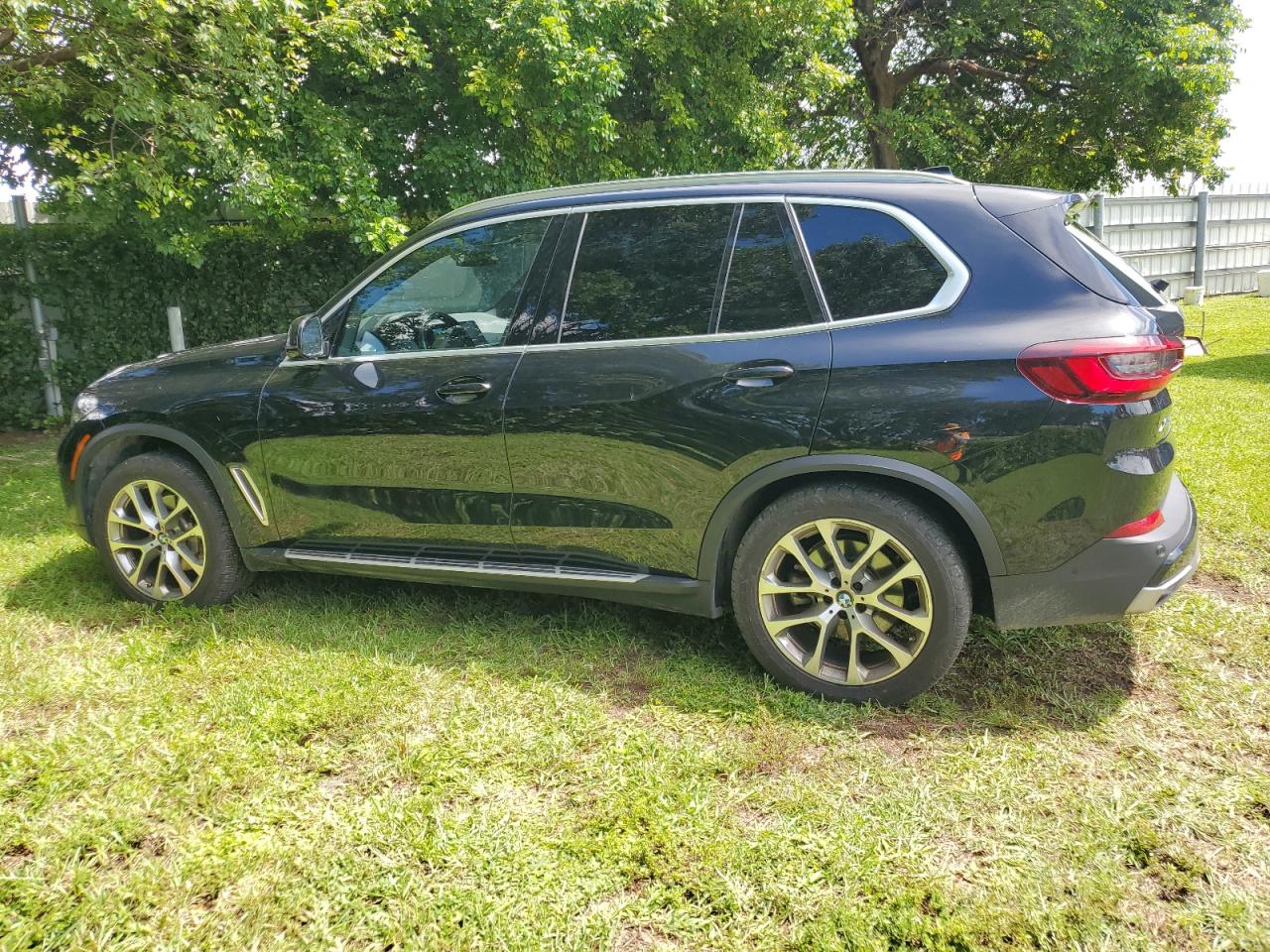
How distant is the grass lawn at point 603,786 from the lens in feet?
7.32

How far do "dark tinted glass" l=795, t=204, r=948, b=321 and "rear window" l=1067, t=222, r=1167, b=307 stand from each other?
21.2 inches

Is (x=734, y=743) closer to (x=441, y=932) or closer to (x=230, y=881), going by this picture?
(x=441, y=932)

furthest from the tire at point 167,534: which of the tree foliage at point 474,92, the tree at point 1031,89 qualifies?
the tree at point 1031,89

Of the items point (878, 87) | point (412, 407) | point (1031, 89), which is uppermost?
point (878, 87)

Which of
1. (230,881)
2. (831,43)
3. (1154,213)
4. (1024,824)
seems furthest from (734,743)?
(1154,213)

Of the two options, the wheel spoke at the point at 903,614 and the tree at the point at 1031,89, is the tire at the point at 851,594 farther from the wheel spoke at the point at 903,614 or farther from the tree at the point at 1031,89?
the tree at the point at 1031,89

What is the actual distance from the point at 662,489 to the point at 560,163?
20.0ft

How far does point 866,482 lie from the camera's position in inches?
122

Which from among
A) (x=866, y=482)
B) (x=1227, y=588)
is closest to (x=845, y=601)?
(x=866, y=482)

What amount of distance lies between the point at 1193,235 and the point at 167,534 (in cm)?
2107

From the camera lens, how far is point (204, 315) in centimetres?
927

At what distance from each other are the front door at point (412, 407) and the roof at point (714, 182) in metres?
0.11

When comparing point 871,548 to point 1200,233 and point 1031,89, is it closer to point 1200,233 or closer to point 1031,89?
point 1031,89

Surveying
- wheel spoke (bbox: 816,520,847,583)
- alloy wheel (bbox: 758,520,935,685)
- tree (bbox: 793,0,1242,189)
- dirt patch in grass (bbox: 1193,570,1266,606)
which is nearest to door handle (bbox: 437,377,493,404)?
alloy wheel (bbox: 758,520,935,685)
